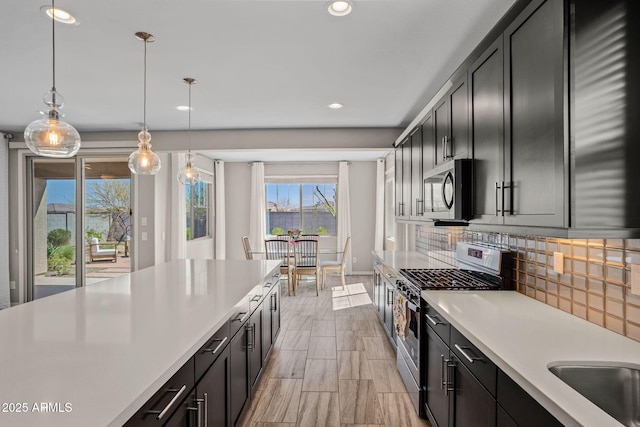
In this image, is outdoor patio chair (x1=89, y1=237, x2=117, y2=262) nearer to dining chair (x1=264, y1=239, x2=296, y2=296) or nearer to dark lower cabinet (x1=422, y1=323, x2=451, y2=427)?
dining chair (x1=264, y1=239, x2=296, y2=296)

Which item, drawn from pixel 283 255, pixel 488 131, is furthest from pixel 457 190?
pixel 283 255

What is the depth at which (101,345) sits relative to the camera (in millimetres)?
1325

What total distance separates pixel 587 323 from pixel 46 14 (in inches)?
129

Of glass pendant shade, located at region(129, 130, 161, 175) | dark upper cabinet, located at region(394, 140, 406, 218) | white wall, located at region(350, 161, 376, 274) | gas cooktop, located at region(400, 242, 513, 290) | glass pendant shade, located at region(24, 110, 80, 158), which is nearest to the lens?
glass pendant shade, located at region(24, 110, 80, 158)

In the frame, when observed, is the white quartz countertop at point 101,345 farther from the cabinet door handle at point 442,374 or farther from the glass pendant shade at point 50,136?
the cabinet door handle at point 442,374

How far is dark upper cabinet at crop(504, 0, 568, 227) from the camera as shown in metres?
1.34

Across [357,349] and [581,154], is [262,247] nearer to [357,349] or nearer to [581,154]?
[357,349]

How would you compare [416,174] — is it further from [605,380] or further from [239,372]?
[605,380]

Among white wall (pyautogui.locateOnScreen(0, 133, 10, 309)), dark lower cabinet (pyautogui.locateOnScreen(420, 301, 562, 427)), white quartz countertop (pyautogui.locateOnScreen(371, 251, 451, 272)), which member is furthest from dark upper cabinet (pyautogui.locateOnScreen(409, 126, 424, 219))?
white wall (pyautogui.locateOnScreen(0, 133, 10, 309))

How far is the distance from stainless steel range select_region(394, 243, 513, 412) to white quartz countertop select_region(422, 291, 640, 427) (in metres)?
0.27

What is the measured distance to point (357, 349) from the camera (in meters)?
3.60

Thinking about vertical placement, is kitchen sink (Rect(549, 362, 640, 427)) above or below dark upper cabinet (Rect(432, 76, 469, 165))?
below

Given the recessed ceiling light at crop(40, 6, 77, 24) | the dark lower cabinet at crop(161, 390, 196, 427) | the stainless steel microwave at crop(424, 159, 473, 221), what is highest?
the recessed ceiling light at crop(40, 6, 77, 24)

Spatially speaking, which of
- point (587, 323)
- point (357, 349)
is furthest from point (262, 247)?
point (587, 323)
